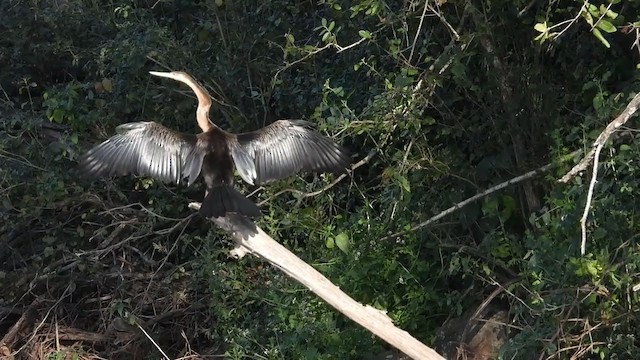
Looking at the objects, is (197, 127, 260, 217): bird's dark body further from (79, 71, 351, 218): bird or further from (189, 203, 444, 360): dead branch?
(189, 203, 444, 360): dead branch

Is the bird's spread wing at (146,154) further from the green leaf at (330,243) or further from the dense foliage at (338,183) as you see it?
the green leaf at (330,243)

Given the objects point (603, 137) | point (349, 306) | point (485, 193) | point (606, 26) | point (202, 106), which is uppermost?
point (606, 26)

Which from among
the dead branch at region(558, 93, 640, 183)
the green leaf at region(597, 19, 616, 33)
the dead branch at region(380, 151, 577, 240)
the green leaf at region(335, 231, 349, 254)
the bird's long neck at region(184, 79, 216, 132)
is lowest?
the green leaf at region(335, 231, 349, 254)

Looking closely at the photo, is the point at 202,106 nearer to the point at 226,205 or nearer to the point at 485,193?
the point at 226,205

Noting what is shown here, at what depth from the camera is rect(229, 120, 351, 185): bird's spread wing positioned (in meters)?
4.40

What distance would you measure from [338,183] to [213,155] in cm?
150

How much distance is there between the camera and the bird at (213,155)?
4316mm

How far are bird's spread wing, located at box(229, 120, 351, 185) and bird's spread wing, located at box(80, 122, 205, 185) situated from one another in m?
0.21

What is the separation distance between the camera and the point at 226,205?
156 inches

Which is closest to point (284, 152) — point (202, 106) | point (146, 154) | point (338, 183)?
point (202, 106)

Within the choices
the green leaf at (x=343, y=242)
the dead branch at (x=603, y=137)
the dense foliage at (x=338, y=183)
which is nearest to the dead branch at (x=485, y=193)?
the dense foliage at (x=338, y=183)

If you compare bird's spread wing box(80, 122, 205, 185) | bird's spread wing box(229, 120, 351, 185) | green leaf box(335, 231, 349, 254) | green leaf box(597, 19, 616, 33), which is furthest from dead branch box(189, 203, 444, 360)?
green leaf box(335, 231, 349, 254)

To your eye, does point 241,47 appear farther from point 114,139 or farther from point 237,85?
point 114,139

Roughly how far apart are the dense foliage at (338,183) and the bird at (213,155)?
0.45m
